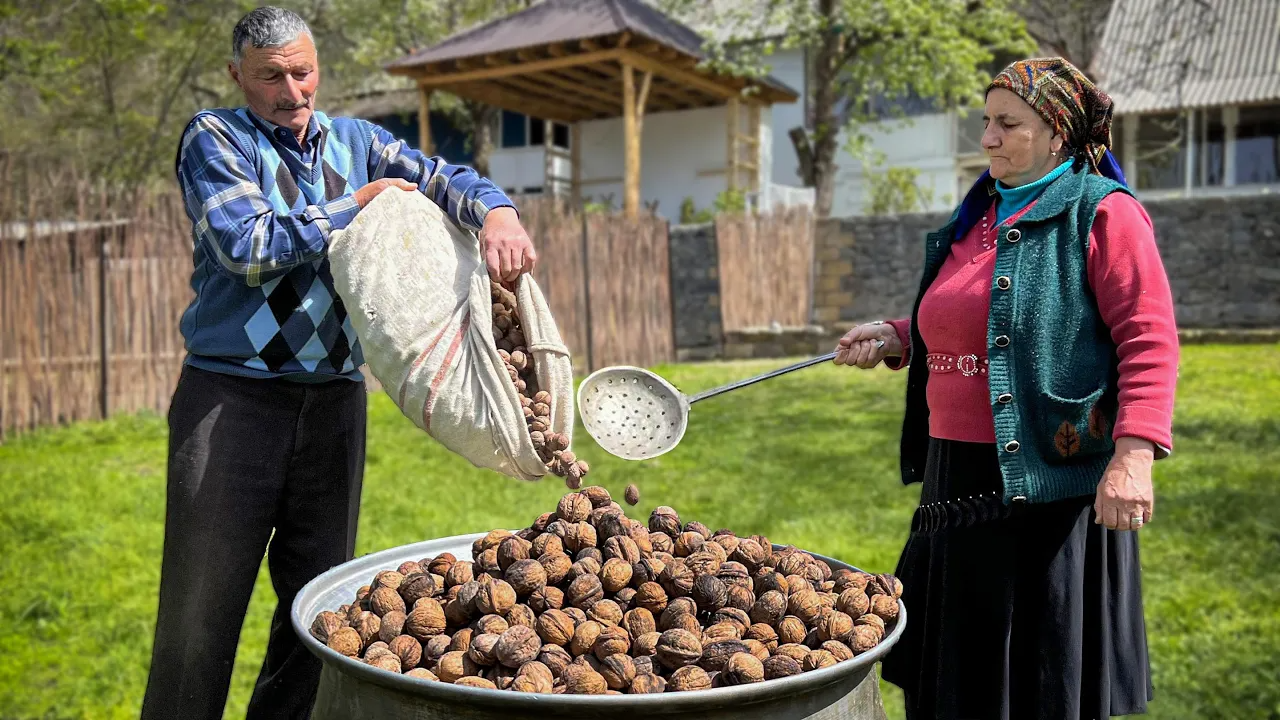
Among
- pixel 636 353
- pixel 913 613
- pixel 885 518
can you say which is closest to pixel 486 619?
pixel 913 613

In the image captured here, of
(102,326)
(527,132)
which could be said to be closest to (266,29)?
(102,326)

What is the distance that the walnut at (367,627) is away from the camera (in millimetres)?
1831

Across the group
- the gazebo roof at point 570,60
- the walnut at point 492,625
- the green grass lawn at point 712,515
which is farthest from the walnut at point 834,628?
the gazebo roof at point 570,60

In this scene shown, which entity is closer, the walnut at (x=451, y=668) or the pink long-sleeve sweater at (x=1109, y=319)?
the walnut at (x=451, y=668)

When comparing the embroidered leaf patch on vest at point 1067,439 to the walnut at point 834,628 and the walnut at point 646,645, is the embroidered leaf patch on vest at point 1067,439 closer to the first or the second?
the walnut at point 834,628

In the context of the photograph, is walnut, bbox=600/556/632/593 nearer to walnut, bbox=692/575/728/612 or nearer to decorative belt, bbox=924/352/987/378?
walnut, bbox=692/575/728/612

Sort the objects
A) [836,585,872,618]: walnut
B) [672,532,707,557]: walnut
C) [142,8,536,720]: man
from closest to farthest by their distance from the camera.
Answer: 1. [836,585,872,618]: walnut
2. [672,532,707,557]: walnut
3. [142,8,536,720]: man

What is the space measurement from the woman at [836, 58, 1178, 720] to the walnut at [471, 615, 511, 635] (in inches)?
43.6

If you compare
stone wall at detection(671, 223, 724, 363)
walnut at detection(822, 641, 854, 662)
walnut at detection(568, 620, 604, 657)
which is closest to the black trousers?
walnut at detection(568, 620, 604, 657)

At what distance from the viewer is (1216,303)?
12.1 m

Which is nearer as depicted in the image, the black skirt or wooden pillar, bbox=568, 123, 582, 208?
the black skirt

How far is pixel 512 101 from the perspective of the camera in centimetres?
1723

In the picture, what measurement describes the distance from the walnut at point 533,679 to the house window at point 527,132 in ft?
72.0

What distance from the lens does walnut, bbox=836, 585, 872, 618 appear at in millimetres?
1898
